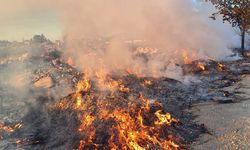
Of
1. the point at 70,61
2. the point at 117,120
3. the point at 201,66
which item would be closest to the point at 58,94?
the point at 70,61

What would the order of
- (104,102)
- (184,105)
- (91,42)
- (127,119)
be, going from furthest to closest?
(91,42) < (184,105) < (104,102) < (127,119)

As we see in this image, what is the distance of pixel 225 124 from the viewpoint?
10836mm

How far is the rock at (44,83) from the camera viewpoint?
14623 millimetres

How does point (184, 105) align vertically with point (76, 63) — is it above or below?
below

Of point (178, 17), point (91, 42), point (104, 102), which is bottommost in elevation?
point (104, 102)

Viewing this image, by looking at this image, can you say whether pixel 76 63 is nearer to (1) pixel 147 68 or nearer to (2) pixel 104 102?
(1) pixel 147 68

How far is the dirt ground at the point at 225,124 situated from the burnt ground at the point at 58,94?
7.6 inches

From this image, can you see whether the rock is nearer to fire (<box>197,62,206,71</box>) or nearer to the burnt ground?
the burnt ground

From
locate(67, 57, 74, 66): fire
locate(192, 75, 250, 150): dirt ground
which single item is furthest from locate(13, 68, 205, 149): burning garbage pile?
locate(67, 57, 74, 66): fire

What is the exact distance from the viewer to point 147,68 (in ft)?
57.8

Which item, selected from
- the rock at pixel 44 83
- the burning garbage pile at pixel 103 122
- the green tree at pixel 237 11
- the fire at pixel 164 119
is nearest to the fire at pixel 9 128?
the burning garbage pile at pixel 103 122

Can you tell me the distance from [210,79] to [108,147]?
9.58 metres

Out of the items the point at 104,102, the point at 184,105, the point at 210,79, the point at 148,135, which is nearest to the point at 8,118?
the point at 104,102

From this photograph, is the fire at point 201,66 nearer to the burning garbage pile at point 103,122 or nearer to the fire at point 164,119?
the burning garbage pile at point 103,122
